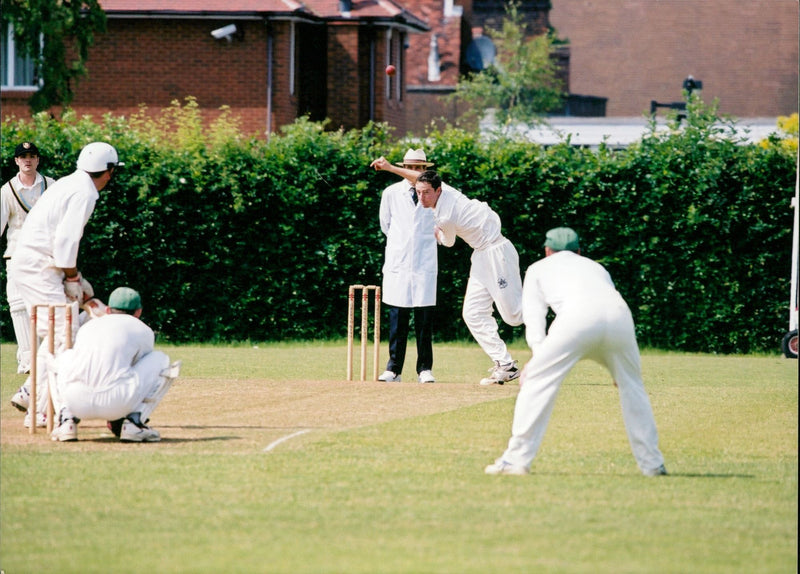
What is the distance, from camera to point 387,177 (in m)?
19.0

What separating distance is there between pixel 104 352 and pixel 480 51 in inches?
1811

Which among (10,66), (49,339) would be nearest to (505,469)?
(49,339)

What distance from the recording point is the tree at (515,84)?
50.1 metres

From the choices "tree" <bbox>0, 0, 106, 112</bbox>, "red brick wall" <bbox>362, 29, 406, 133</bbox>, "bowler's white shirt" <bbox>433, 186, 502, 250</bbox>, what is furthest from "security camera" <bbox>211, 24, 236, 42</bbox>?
"bowler's white shirt" <bbox>433, 186, 502, 250</bbox>

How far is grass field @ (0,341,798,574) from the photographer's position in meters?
6.27

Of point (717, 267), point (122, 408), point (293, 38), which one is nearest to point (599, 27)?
point (293, 38)

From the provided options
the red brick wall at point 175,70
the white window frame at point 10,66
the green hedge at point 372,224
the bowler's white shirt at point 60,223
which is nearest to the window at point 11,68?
the white window frame at point 10,66

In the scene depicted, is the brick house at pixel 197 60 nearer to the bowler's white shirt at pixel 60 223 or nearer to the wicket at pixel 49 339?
the bowler's white shirt at pixel 60 223

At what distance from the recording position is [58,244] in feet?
32.1

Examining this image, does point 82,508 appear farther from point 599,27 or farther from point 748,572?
point 599,27

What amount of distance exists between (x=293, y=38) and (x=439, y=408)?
19.7 metres

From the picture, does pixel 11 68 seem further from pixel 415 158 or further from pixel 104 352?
pixel 104 352

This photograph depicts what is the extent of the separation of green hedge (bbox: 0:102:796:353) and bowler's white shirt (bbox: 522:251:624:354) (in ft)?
34.1

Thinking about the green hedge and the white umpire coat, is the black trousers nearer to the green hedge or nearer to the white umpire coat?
the white umpire coat
